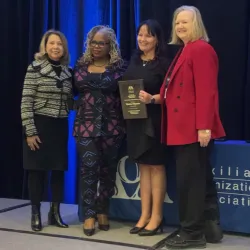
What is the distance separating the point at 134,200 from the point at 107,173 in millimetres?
249

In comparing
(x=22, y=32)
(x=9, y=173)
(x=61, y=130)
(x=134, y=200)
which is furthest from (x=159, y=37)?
(x=9, y=173)

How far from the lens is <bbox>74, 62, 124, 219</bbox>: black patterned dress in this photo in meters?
2.62

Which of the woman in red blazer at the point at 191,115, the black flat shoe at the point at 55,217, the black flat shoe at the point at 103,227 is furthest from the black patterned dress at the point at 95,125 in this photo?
the woman in red blazer at the point at 191,115

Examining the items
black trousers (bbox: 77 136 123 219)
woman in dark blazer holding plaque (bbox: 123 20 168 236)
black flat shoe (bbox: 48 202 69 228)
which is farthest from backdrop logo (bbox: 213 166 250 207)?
black flat shoe (bbox: 48 202 69 228)

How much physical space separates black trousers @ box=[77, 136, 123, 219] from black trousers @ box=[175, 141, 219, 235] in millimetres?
440

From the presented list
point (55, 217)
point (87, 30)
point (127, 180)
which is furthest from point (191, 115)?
point (87, 30)

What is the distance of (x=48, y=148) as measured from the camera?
2.71 m

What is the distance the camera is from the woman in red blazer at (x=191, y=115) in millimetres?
2262

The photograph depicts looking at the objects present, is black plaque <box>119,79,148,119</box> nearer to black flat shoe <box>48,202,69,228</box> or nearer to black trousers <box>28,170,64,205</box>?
black trousers <box>28,170,64,205</box>

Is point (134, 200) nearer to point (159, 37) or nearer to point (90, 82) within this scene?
point (90, 82)

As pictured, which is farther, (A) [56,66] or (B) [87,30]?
(B) [87,30]

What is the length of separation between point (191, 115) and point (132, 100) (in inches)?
14.6

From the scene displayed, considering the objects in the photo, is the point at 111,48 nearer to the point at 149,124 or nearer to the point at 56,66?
the point at 56,66

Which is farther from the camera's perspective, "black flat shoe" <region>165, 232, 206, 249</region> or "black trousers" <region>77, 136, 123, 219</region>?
"black trousers" <region>77, 136, 123, 219</region>
